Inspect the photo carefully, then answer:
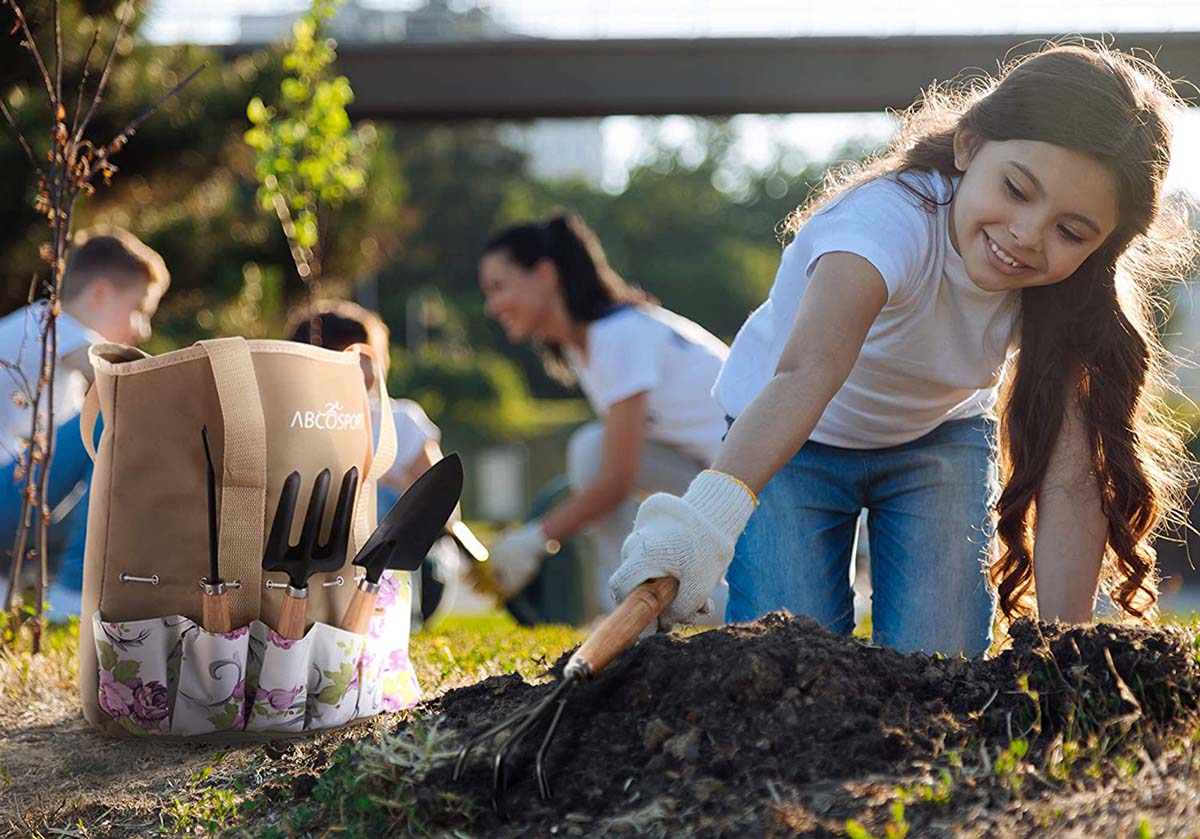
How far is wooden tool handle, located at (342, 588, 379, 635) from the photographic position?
109 inches

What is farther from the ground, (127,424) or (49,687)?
(127,424)

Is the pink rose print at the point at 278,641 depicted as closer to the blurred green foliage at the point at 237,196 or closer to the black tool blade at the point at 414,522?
the black tool blade at the point at 414,522

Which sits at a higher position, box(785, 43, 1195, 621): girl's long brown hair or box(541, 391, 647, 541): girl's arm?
box(785, 43, 1195, 621): girl's long brown hair

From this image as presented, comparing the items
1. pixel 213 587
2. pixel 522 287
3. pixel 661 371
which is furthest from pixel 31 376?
pixel 213 587

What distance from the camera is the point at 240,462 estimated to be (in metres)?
2.59

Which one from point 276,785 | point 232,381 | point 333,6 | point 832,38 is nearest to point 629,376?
point 333,6

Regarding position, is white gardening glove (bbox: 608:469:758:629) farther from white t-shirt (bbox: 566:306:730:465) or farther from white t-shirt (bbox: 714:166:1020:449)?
white t-shirt (bbox: 566:306:730:465)

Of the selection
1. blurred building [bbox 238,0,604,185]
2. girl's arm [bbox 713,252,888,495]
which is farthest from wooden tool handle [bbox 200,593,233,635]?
blurred building [bbox 238,0,604,185]

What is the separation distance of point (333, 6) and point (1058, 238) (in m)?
3.50

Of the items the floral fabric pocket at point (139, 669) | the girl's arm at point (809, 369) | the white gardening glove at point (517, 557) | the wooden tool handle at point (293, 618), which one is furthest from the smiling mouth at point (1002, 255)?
the white gardening glove at point (517, 557)

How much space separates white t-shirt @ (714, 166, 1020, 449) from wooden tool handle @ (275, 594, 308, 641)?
1032 millimetres

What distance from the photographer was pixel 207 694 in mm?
2676

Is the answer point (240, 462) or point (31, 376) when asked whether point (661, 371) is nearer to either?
point (31, 376)

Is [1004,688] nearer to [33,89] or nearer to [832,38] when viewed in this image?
[33,89]
